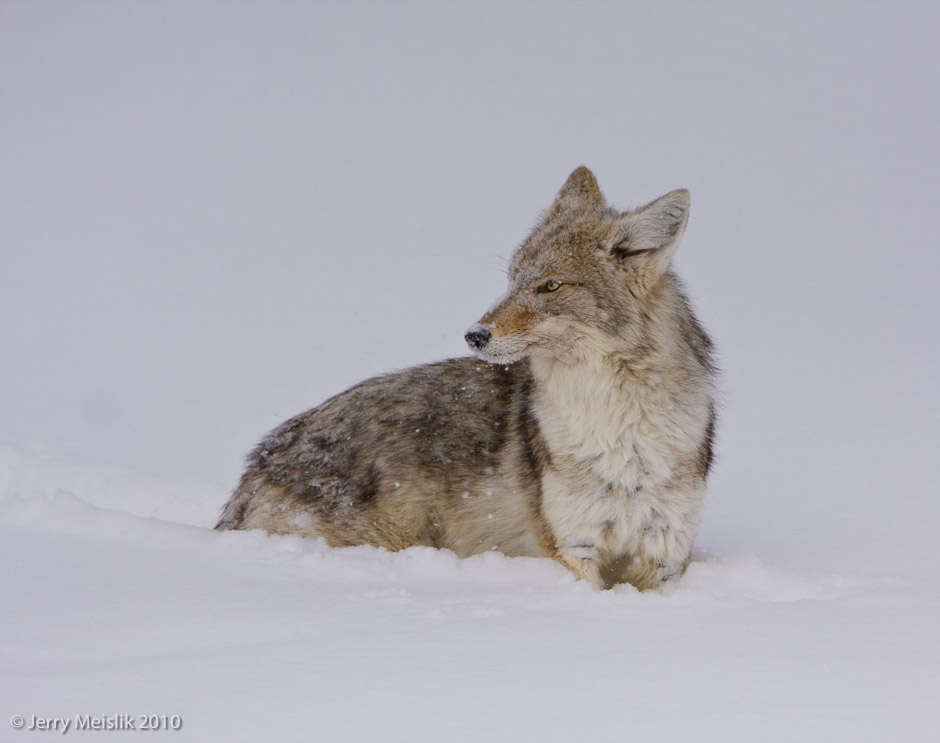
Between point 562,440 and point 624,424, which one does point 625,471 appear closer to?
point 624,424

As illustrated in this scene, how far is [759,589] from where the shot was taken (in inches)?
187

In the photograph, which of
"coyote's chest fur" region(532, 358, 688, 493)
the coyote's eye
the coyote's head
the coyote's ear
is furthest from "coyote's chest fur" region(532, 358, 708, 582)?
the coyote's ear

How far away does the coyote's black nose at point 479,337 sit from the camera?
4770 millimetres

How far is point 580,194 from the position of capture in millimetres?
5949

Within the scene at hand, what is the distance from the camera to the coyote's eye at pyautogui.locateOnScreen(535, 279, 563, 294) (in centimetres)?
497

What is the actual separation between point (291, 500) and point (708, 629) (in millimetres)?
2577

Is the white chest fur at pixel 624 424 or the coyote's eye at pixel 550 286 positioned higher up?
the coyote's eye at pixel 550 286

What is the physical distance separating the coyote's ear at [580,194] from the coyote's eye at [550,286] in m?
0.85

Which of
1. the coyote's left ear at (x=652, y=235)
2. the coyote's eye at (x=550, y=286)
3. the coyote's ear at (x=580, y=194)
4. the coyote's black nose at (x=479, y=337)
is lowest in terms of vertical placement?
the coyote's black nose at (x=479, y=337)

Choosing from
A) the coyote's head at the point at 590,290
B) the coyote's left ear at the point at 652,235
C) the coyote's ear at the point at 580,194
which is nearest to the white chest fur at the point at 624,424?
the coyote's head at the point at 590,290

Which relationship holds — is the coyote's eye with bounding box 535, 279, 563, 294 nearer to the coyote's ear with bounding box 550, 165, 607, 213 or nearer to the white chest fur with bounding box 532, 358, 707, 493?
the white chest fur with bounding box 532, 358, 707, 493

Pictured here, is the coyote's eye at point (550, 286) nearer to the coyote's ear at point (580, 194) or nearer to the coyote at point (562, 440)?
the coyote at point (562, 440)

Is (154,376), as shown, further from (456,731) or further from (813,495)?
(456,731)

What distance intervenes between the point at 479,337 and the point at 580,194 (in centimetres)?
160
